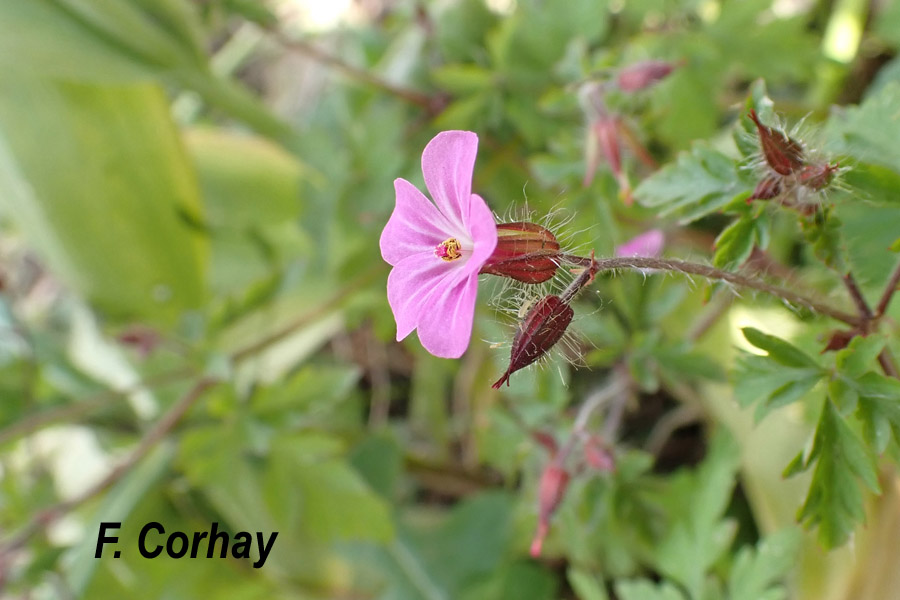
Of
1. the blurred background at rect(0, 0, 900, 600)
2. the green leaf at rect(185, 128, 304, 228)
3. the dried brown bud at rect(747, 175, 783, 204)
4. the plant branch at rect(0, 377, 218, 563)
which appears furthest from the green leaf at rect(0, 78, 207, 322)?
the dried brown bud at rect(747, 175, 783, 204)

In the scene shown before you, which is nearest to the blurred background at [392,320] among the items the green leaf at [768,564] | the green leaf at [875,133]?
the green leaf at [768,564]

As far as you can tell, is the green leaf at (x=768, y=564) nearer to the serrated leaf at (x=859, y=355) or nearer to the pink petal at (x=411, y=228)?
the serrated leaf at (x=859, y=355)

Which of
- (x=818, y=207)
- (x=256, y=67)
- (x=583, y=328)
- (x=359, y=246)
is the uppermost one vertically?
(x=256, y=67)

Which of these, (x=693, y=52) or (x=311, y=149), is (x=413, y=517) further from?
(x=693, y=52)

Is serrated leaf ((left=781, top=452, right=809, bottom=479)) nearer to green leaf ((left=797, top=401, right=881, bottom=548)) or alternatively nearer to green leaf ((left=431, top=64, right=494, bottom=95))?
green leaf ((left=797, top=401, right=881, bottom=548))

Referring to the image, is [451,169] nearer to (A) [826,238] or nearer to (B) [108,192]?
(A) [826,238]

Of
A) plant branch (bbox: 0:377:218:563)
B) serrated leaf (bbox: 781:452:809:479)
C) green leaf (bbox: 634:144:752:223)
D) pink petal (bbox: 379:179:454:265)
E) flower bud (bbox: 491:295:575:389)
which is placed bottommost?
serrated leaf (bbox: 781:452:809:479)

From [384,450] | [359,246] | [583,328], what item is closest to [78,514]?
[384,450]
